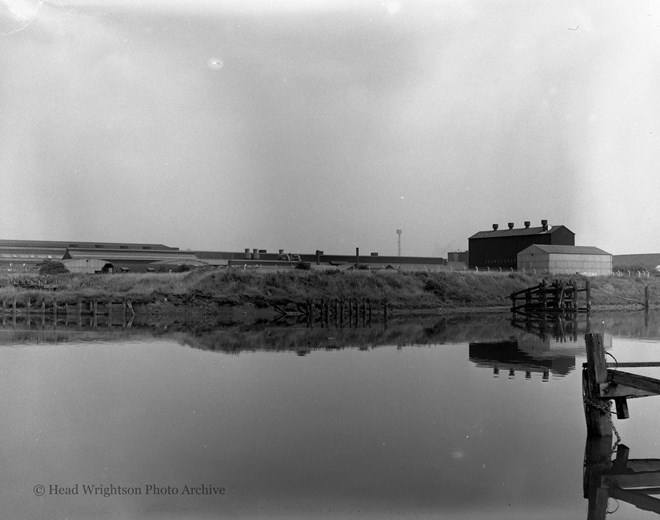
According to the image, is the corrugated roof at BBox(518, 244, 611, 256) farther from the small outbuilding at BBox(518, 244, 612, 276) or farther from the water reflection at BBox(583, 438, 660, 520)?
the water reflection at BBox(583, 438, 660, 520)

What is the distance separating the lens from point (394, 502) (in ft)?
32.2

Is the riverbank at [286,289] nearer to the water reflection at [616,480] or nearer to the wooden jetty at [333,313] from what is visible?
the wooden jetty at [333,313]

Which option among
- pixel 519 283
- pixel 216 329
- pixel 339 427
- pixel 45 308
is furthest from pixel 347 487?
pixel 519 283

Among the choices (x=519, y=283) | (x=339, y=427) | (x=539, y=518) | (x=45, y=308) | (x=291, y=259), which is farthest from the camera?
(x=291, y=259)

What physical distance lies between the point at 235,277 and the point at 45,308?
14.3 m

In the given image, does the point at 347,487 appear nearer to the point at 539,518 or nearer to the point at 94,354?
the point at 539,518

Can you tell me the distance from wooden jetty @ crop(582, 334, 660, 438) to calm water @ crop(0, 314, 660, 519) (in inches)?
20.5

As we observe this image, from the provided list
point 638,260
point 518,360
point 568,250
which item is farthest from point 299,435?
point 638,260

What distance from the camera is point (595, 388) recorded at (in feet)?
41.4

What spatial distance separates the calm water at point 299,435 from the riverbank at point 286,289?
2386cm

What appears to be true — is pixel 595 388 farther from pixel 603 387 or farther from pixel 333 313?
pixel 333 313

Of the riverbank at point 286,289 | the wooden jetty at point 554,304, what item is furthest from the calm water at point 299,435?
the wooden jetty at point 554,304

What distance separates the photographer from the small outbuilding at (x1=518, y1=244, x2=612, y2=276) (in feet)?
232

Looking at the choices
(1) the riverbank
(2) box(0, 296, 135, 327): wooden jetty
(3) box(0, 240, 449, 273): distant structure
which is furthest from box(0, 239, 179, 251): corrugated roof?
(2) box(0, 296, 135, 327): wooden jetty
